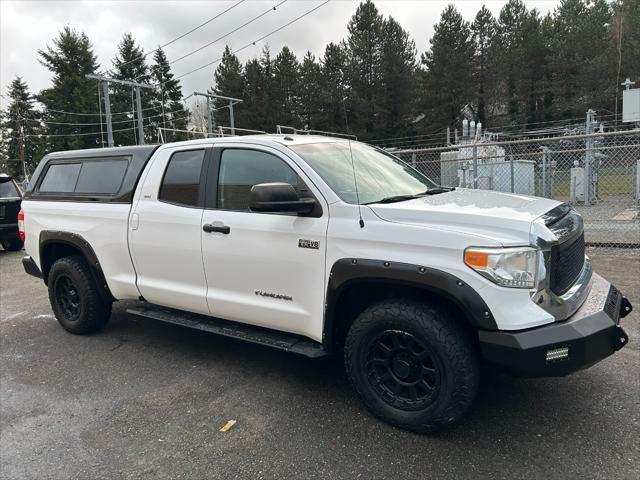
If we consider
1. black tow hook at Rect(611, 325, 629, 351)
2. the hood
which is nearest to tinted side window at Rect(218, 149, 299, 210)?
the hood

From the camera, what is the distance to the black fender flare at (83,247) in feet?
15.6

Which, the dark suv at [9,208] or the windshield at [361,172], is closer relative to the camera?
the windshield at [361,172]

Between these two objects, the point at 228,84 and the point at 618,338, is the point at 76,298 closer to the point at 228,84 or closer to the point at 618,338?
the point at 618,338

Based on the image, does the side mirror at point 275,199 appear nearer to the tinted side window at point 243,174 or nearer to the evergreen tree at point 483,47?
the tinted side window at point 243,174

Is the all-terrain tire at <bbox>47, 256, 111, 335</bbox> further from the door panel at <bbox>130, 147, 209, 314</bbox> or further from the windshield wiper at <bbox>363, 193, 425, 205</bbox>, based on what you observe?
the windshield wiper at <bbox>363, 193, 425, 205</bbox>

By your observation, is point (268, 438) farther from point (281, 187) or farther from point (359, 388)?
point (281, 187)

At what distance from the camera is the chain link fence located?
892cm

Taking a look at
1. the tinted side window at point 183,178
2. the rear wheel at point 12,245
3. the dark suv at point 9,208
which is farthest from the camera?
the rear wheel at point 12,245

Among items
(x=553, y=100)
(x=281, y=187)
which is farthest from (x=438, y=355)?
(x=553, y=100)

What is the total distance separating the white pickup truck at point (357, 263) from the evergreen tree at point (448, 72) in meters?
44.2

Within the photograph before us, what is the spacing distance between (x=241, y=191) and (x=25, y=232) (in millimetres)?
3110

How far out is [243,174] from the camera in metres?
3.82

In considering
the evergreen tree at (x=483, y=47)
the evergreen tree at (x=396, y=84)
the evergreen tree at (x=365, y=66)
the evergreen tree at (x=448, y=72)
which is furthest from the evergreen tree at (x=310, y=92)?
the evergreen tree at (x=483, y=47)

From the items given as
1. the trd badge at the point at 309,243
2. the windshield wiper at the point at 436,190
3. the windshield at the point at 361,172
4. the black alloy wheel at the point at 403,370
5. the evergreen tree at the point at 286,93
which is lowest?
the black alloy wheel at the point at 403,370
